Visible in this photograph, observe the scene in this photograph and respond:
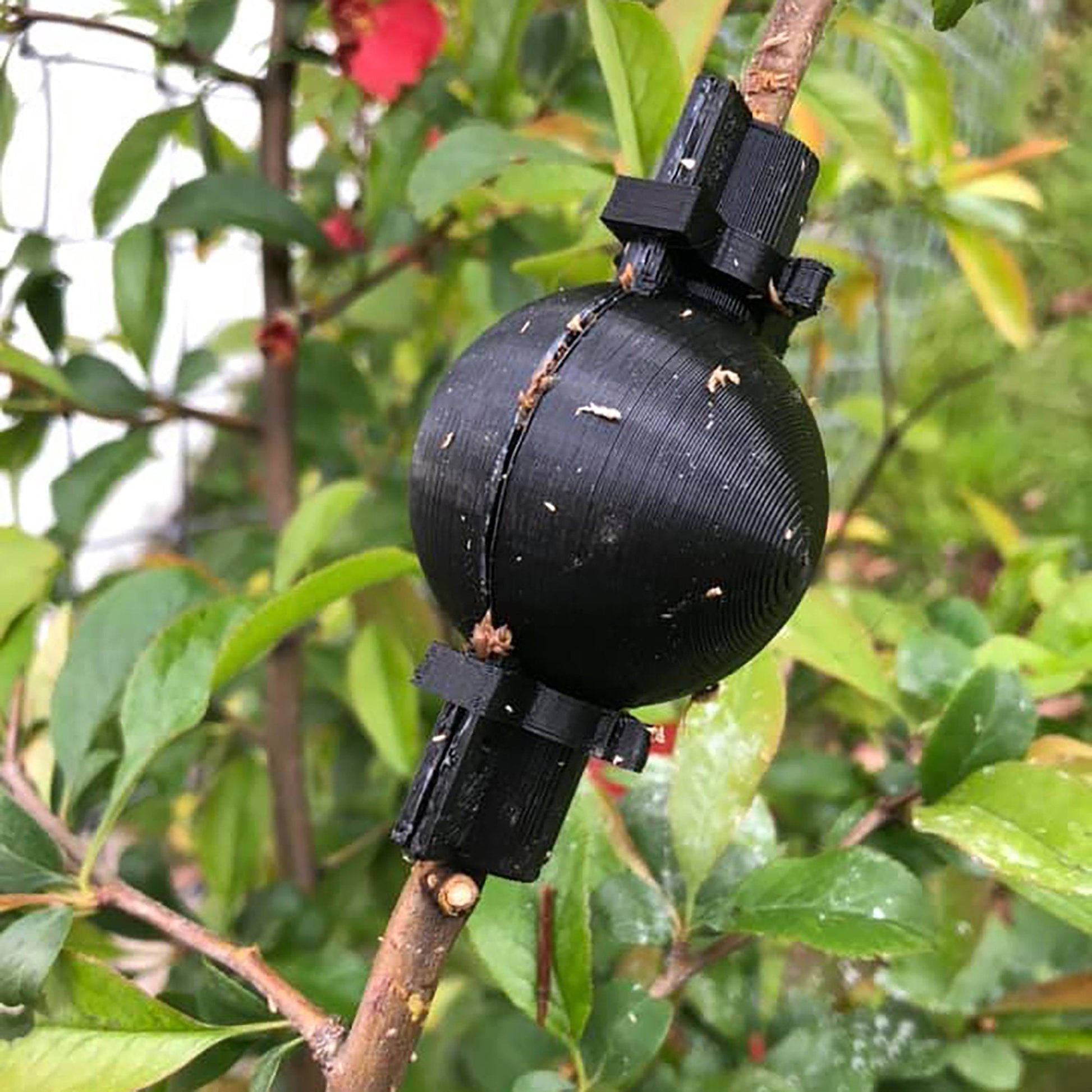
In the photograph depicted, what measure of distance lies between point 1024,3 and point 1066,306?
23.4 inches

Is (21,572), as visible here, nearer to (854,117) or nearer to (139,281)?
(139,281)

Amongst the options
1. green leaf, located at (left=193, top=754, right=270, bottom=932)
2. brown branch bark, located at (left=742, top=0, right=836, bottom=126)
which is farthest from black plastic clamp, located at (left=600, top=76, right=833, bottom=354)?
green leaf, located at (left=193, top=754, right=270, bottom=932)

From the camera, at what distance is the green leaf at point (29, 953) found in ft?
1.11

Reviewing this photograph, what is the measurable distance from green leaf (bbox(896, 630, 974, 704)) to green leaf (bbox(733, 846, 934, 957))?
4.6 inches

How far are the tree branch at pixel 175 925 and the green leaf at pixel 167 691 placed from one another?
0.07 ft

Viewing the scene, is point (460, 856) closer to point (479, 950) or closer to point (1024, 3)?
point (479, 950)

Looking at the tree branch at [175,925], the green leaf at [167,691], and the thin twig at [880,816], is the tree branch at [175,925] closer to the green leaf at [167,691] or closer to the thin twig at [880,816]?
the green leaf at [167,691]

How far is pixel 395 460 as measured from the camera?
2.78 ft

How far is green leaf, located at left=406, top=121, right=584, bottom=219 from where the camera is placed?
47 cm

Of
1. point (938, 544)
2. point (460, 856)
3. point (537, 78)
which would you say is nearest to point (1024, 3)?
point (938, 544)

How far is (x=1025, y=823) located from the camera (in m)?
0.36

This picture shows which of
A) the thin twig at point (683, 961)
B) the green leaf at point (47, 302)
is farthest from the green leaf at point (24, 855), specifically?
the green leaf at point (47, 302)

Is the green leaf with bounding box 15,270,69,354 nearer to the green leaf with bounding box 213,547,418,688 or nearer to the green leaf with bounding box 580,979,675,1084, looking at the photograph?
the green leaf with bounding box 213,547,418,688

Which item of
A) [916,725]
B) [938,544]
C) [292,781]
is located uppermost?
[916,725]
